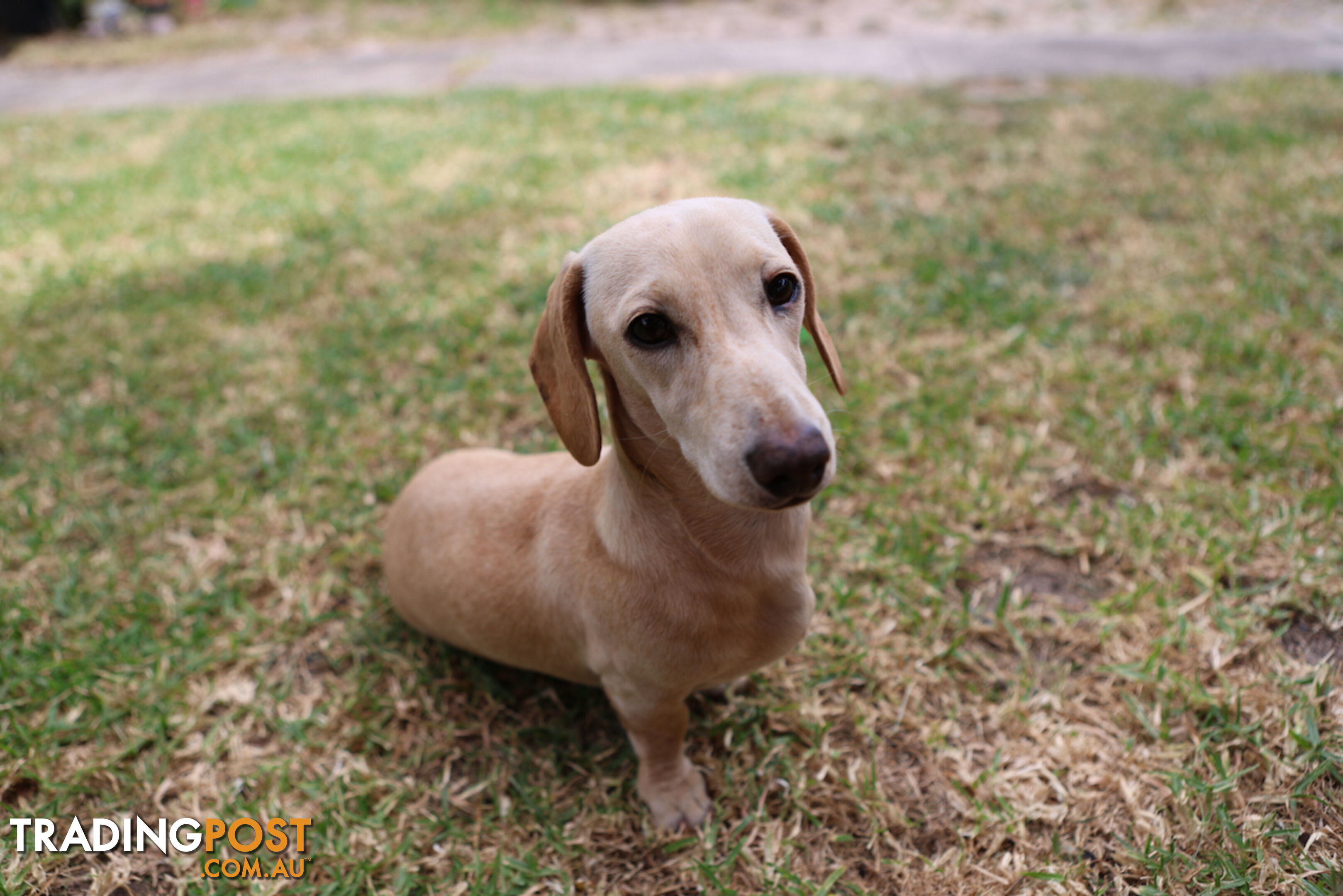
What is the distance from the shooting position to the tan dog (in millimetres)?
1593

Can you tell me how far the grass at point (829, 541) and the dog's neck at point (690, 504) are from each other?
2.36 feet

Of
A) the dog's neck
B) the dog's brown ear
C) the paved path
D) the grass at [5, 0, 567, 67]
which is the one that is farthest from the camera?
the grass at [5, 0, 567, 67]

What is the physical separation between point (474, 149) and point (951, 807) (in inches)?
240

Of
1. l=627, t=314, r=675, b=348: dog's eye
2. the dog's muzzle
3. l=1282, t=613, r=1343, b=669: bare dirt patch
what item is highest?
l=627, t=314, r=675, b=348: dog's eye

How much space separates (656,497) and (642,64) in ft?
26.5

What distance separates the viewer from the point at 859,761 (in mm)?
2271

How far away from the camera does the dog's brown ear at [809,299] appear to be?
6.63 ft

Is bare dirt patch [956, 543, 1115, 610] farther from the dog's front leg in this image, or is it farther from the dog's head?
the dog's head

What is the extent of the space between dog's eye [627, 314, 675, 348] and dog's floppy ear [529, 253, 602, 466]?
0.19m

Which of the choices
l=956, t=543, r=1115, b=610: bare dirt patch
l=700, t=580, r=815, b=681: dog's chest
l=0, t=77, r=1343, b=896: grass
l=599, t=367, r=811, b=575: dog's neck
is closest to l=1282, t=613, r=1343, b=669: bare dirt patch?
l=0, t=77, r=1343, b=896: grass

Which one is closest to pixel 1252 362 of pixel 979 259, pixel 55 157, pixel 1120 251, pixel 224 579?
pixel 1120 251

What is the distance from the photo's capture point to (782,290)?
1.80 metres

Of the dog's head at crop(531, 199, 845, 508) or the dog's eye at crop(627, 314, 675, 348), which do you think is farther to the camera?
the dog's eye at crop(627, 314, 675, 348)

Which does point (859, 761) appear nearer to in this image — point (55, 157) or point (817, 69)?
point (817, 69)
